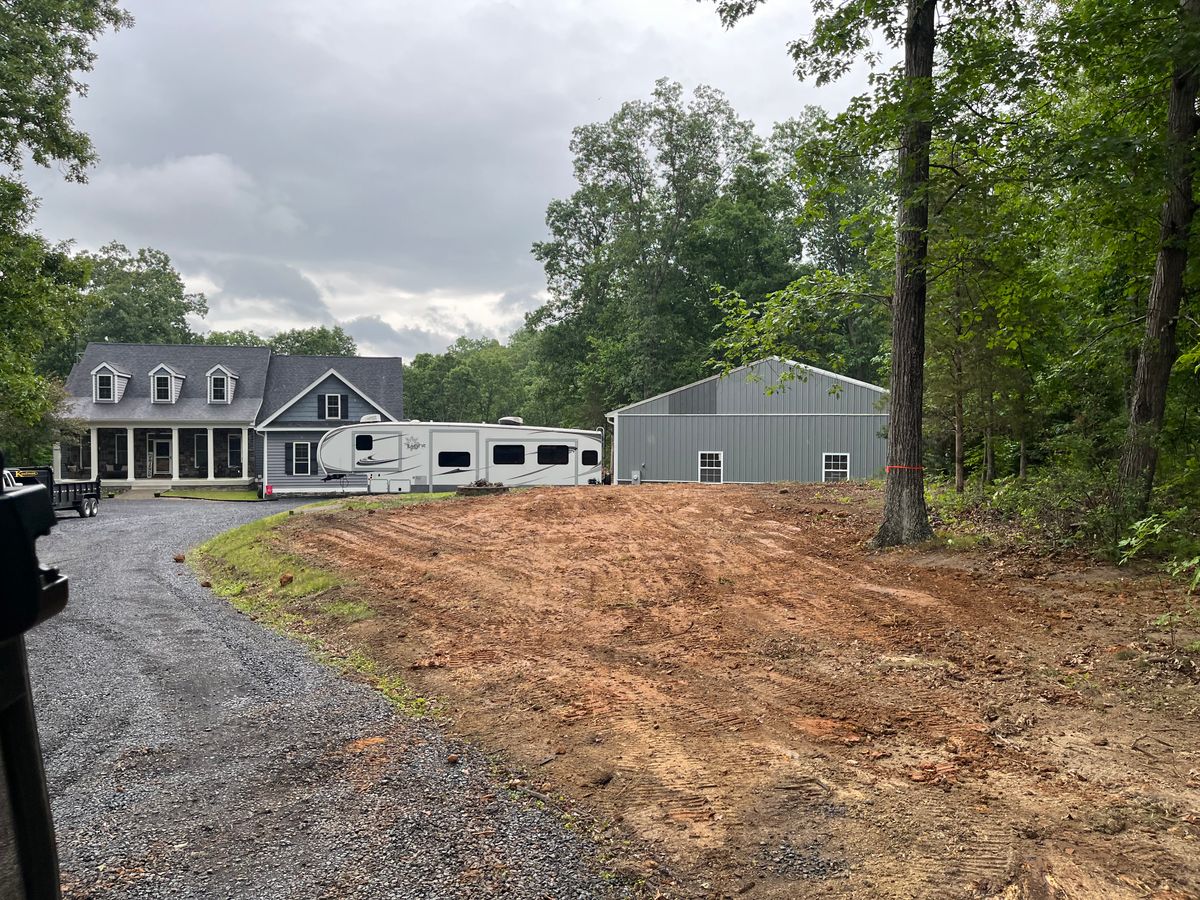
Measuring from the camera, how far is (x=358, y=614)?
7930 mm

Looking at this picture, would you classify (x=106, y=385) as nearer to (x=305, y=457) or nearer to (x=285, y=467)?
(x=285, y=467)

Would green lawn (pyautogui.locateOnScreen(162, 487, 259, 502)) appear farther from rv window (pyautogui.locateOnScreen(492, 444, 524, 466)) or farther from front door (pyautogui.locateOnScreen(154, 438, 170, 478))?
rv window (pyautogui.locateOnScreen(492, 444, 524, 466))

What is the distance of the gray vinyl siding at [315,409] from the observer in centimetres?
2989

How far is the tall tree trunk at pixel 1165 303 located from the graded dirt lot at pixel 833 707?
1352 millimetres

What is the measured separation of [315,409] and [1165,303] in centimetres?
2849

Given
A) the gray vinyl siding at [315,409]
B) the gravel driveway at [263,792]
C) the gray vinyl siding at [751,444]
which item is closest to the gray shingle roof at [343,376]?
the gray vinyl siding at [315,409]

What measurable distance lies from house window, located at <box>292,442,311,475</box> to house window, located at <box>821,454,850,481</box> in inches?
778

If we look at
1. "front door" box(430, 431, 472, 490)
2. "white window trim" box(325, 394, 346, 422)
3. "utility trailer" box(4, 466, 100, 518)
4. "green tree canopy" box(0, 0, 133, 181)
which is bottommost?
"utility trailer" box(4, 466, 100, 518)

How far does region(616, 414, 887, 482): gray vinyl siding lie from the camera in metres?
24.0

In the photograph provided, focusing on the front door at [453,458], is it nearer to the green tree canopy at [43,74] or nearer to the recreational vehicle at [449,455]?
the recreational vehicle at [449,455]

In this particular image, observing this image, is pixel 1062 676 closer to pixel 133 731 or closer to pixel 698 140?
pixel 133 731

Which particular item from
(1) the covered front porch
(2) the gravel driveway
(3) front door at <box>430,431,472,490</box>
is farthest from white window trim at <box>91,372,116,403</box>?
(2) the gravel driveway

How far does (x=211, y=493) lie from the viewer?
1169 inches

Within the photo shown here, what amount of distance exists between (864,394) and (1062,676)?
19.8 m
